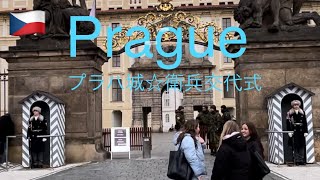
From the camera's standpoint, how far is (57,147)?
46.7 ft

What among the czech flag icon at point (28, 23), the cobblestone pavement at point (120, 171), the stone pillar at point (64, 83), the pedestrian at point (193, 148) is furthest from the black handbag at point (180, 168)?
the czech flag icon at point (28, 23)

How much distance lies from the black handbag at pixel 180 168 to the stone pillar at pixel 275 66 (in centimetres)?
832

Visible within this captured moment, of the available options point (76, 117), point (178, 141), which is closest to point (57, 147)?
point (76, 117)

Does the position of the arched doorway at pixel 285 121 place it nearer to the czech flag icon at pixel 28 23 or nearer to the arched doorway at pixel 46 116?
the arched doorway at pixel 46 116

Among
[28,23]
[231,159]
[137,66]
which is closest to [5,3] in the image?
[137,66]

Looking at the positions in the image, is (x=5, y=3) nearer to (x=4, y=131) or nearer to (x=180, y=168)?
(x=4, y=131)

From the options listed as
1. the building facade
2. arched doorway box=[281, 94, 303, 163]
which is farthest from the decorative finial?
Answer: the building facade

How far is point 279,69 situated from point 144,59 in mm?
36071

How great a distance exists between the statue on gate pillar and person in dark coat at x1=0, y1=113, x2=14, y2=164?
841 centimetres

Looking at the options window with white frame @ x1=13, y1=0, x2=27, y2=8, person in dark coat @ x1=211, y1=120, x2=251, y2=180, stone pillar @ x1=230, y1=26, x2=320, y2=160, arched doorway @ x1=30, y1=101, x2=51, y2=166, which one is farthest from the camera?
window with white frame @ x1=13, y1=0, x2=27, y2=8

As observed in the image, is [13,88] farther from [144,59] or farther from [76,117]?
[144,59]

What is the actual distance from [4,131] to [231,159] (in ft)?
35.0

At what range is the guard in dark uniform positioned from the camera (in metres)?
13.8

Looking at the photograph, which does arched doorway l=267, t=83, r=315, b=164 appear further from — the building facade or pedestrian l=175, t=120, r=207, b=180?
the building facade
